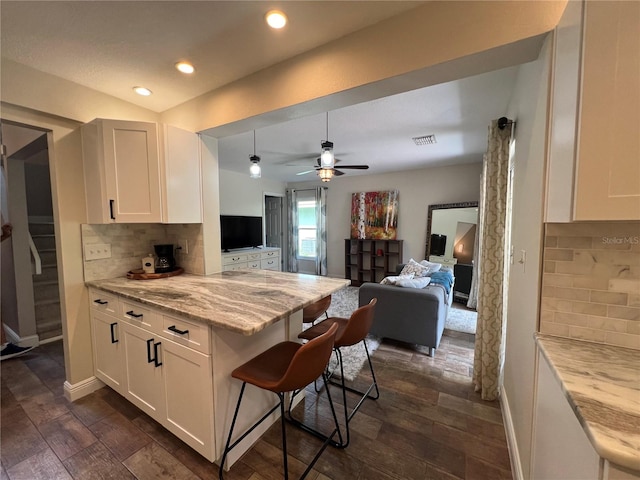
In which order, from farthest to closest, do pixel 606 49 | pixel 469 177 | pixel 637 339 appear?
pixel 469 177 → pixel 637 339 → pixel 606 49

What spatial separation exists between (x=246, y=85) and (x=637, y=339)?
249 cm

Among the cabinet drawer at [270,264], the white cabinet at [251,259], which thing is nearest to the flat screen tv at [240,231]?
the white cabinet at [251,259]

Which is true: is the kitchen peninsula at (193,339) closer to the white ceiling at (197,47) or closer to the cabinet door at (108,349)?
the cabinet door at (108,349)

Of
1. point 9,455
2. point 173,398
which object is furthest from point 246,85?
point 9,455

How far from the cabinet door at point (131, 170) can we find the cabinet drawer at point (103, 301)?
1.89 feet

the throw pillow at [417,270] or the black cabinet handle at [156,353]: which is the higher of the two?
the throw pillow at [417,270]

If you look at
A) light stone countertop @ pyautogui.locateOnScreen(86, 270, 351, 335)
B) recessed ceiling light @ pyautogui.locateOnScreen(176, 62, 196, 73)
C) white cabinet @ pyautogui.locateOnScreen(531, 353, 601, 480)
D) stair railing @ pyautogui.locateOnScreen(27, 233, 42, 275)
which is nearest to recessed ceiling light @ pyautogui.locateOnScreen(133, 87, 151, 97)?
recessed ceiling light @ pyautogui.locateOnScreen(176, 62, 196, 73)

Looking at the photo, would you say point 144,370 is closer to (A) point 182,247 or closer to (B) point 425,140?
(A) point 182,247

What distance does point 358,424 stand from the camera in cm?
179

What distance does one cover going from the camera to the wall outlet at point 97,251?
2.08 m

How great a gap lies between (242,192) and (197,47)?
13.5ft

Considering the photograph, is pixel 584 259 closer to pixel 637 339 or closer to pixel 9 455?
pixel 637 339

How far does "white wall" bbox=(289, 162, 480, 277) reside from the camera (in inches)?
191

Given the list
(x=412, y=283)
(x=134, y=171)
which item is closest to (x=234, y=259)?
(x=134, y=171)
